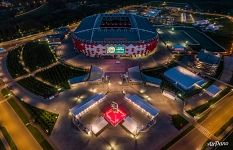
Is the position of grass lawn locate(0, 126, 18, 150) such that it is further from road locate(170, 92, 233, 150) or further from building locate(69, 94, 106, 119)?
road locate(170, 92, 233, 150)

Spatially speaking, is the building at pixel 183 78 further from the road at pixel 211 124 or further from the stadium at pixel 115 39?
the stadium at pixel 115 39

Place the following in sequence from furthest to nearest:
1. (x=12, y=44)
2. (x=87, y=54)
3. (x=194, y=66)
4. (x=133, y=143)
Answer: (x=12, y=44), (x=87, y=54), (x=194, y=66), (x=133, y=143)

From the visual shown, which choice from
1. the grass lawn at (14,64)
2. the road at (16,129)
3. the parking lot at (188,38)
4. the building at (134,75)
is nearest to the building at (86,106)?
the road at (16,129)

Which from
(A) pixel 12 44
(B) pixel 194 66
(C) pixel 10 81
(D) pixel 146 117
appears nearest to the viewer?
(D) pixel 146 117

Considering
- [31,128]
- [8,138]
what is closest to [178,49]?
[31,128]

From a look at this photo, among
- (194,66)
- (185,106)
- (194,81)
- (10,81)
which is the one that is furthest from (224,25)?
(10,81)

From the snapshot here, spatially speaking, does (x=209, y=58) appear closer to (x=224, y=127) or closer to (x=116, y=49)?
(x=224, y=127)

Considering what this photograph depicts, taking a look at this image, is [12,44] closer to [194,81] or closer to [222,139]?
[194,81]
